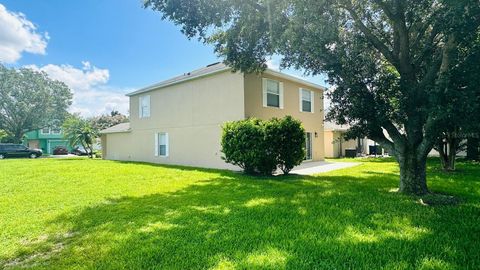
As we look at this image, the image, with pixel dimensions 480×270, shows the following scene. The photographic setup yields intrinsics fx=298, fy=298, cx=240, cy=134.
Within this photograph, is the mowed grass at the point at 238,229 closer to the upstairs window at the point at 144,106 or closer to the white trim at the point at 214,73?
the white trim at the point at 214,73

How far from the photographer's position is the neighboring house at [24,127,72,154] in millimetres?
50534

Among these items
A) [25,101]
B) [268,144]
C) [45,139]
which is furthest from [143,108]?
[45,139]

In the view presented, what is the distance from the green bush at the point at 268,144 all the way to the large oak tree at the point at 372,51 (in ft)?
9.04

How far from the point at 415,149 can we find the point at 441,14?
11.3 ft

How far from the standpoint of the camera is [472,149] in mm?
19438

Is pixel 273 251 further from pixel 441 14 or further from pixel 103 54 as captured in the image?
pixel 103 54

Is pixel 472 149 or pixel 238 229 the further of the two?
pixel 472 149

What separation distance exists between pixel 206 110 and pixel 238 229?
1237 cm

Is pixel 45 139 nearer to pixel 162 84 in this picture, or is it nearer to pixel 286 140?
pixel 162 84

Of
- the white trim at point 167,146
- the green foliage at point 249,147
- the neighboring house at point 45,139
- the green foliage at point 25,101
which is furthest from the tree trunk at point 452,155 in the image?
the neighboring house at point 45,139

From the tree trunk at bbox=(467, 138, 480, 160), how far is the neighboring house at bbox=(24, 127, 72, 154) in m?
54.2

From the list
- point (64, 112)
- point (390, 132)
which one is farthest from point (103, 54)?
point (64, 112)

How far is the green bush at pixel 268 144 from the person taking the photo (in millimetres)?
11797

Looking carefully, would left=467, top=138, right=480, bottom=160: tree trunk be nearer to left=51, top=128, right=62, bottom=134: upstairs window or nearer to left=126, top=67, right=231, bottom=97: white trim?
left=126, top=67, right=231, bottom=97: white trim
